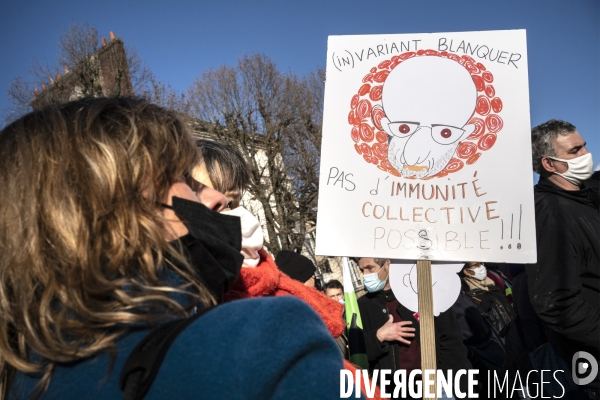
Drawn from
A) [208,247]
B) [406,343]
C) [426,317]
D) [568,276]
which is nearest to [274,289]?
[208,247]

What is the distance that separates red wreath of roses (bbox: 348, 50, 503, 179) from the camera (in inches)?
99.0

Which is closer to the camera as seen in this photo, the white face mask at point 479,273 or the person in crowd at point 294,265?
the person in crowd at point 294,265

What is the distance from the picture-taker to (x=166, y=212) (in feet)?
3.49

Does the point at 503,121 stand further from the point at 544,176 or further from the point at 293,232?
the point at 293,232

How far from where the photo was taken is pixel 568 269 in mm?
2881

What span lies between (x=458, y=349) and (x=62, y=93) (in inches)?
399

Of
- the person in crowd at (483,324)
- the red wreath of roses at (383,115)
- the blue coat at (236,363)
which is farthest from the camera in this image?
the person in crowd at (483,324)

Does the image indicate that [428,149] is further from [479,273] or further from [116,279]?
[479,273]

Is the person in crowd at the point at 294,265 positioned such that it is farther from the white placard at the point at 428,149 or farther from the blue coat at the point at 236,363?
the blue coat at the point at 236,363

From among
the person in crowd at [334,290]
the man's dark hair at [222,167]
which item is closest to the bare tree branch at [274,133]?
the person in crowd at [334,290]

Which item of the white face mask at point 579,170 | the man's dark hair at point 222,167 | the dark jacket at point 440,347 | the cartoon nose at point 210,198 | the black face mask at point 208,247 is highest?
the white face mask at point 579,170

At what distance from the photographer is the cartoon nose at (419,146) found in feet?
8.34

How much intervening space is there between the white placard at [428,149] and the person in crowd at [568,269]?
607mm

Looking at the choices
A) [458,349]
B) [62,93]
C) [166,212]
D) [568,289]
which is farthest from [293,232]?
[166,212]
